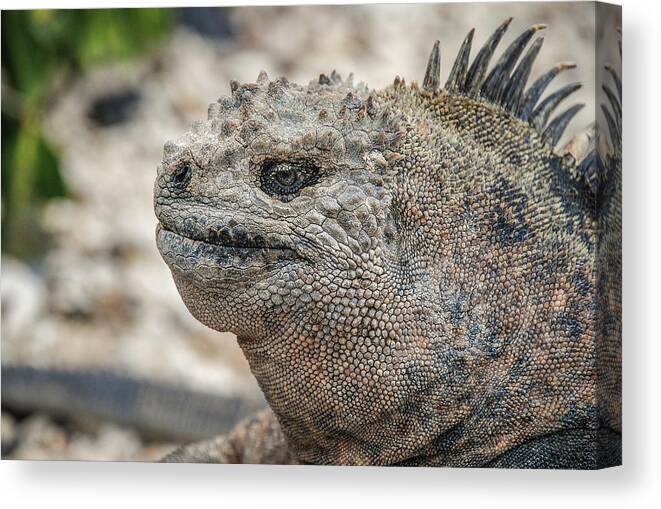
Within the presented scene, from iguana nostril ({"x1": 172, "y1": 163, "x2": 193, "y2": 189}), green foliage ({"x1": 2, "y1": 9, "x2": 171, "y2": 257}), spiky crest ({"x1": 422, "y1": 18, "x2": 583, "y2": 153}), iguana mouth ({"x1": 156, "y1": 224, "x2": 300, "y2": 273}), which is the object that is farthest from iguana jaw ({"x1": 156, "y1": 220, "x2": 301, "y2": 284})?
green foliage ({"x1": 2, "y1": 9, "x2": 171, "y2": 257})

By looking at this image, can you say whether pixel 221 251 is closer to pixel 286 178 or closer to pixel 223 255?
pixel 223 255

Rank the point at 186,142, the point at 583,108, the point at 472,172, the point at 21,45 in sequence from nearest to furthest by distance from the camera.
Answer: the point at 186,142 < the point at 472,172 < the point at 583,108 < the point at 21,45

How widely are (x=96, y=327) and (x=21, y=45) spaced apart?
1557mm

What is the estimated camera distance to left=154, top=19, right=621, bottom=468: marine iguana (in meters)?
3.25

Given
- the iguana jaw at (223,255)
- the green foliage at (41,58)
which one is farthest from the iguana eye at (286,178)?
the green foliage at (41,58)

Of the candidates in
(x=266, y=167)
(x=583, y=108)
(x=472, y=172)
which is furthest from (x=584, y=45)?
(x=266, y=167)

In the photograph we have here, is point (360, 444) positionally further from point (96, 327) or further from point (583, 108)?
point (96, 327)

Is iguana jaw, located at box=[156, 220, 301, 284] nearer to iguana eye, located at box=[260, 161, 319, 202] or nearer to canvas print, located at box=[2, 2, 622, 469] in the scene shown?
canvas print, located at box=[2, 2, 622, 469]

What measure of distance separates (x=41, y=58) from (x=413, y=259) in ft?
8.27

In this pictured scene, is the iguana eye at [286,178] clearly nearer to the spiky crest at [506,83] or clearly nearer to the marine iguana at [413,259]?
the marine iguana at [413,259]

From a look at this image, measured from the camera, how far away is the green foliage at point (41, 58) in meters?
4.93

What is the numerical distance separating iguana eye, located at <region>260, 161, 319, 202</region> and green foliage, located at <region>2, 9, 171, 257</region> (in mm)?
1829

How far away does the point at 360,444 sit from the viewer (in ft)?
11.9

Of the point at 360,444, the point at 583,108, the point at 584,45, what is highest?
the point at 584,45
